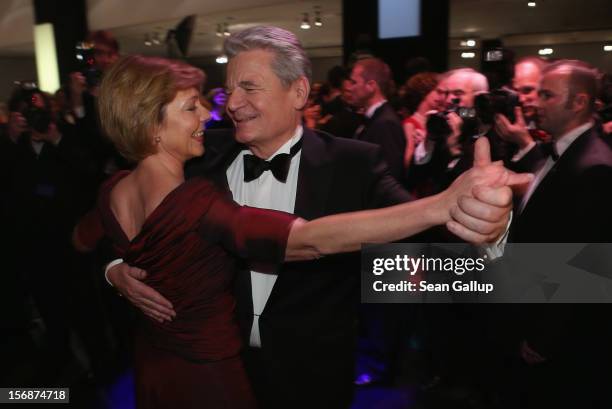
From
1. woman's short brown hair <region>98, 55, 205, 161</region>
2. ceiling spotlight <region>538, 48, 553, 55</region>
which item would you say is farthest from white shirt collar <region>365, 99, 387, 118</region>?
ceiling spotlight <region>538, 48, 553, 55</region>

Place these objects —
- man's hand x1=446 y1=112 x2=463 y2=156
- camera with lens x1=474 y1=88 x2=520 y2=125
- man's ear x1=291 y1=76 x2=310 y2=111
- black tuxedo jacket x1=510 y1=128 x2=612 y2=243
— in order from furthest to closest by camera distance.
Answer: man's hand x1=446 y1=112 x2=463 y2=156 → camera with lens x1=474 y1=88 x2=520 y2=125 → black tuxedo jacket x1=510 y1=128 x2=612 y2=243 → man's ear x1=291 y1=76 x2=310 y2=111

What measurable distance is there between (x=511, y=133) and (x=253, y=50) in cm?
145

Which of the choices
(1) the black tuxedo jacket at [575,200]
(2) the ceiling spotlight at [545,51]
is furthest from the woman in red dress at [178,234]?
(2) the ceiling spotlight at [545,51]

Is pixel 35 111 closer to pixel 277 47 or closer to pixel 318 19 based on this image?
pixel 277 47

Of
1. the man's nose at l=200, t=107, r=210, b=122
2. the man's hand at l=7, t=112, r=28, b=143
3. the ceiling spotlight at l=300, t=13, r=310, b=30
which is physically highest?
the ceiling spotlight at l=300, t=13, r=310, b=30

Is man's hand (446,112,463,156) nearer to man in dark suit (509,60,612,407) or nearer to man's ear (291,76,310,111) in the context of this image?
man in dark suit (509,60,612,407)

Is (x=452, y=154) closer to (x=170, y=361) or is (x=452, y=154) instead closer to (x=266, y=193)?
(x=266, y=193)

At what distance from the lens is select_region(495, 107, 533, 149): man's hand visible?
2.59 meters

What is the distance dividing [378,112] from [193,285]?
2.30 metres

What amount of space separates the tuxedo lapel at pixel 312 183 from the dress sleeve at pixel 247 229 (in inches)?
13.0

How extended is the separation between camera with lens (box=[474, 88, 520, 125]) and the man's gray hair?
109 cm

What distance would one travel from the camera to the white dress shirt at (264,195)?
1.73m

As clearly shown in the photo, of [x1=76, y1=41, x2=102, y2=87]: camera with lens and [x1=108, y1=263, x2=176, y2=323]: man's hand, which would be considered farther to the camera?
[x1=76, y1=41, x2=102, y2=87]: camera with lens

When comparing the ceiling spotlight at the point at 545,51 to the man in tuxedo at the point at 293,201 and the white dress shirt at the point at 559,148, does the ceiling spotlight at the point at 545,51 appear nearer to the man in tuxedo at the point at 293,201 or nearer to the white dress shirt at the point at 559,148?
the white dress shirt at the point at 559,148
